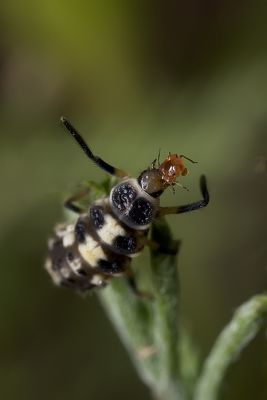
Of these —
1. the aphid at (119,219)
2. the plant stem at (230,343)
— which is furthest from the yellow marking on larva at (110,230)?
the plant stem at (230,343)

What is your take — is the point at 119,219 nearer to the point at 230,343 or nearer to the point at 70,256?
the point at 70,256

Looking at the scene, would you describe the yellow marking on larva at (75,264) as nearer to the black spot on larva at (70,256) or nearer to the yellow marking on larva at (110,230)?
the black spot on larva at (70,256)

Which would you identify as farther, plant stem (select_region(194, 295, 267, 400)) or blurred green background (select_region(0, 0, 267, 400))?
blurred green background (select_region(0, 0, 267, 400))

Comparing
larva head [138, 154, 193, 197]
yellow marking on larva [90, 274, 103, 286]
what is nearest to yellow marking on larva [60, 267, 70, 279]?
yellow marking on larva [90, 274, 103, 286]

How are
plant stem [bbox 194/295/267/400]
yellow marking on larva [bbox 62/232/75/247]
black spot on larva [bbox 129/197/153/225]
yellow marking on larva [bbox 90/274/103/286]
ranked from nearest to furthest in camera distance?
plant stem [bbox 194/295/267/400] < black spot on larva [bbox 129/197/153/225] < yellow marking on larva [bbox 90/274/103/286] < yellow marking on larva [bbox 62/232/75/247]

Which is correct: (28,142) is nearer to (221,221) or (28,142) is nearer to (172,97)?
(172,97)

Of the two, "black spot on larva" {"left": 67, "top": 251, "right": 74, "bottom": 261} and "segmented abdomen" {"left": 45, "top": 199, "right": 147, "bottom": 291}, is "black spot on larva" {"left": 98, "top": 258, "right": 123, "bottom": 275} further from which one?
"black spot on larva" {"left": 67, "top": 251, "right": 74, "bottom": 261}
